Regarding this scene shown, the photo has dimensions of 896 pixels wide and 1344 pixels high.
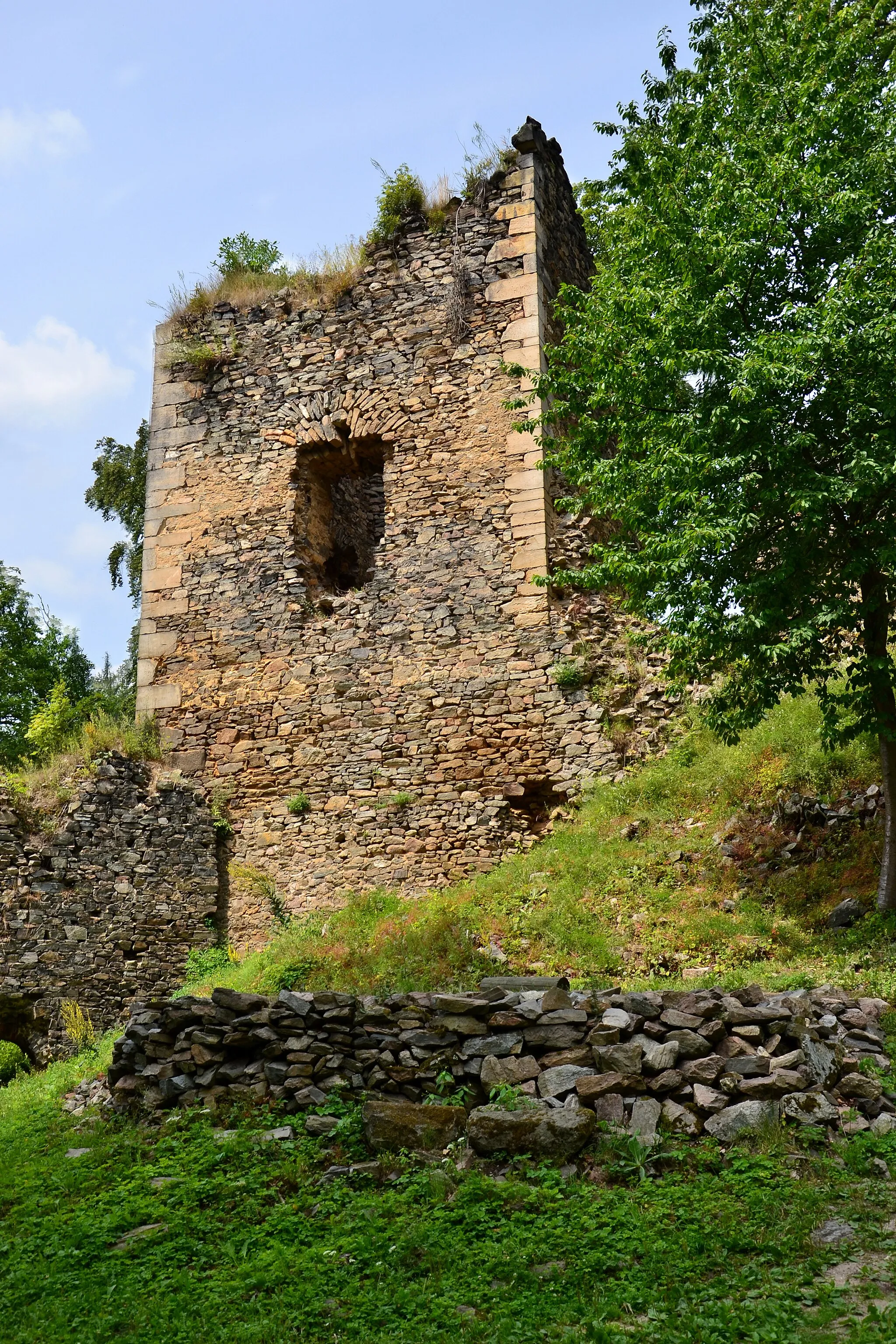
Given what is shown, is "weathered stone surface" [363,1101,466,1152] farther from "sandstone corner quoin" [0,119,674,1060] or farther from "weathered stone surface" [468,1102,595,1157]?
"sandstone corner quoin" [0,119,674,1060]

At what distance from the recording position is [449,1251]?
4.70 metres

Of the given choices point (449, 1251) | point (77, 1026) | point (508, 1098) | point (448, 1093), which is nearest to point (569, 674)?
point (448, 1093)

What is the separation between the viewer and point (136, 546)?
66.4ft

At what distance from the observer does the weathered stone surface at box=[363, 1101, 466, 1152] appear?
19.4 feet

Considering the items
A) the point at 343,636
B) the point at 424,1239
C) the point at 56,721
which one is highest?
the point at 343,636

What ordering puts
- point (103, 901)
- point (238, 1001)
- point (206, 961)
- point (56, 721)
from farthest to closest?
point (56, 721) < point (206, 961) < point (103, 901) < point (238, 1001)

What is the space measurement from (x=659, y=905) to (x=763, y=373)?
428cm

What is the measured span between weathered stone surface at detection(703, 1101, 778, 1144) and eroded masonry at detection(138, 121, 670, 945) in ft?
19.2

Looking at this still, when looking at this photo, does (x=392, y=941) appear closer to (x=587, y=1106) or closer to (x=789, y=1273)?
(x=587, y=1106)

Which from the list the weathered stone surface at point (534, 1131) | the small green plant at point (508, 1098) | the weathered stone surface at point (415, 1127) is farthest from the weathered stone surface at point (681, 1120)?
the weathered stone surface at point (415, 1127)

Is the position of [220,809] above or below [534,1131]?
above

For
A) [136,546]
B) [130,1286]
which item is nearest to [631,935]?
[130,1286]

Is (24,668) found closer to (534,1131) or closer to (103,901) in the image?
(103,901)

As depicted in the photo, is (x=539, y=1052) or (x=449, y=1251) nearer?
(x=449, y=1251)
